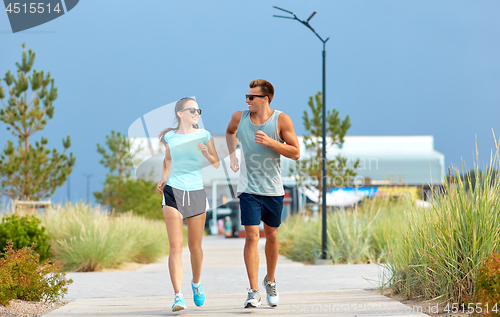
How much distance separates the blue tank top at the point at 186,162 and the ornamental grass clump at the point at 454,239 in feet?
7.79

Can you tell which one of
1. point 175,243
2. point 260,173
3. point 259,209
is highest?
point 260,173

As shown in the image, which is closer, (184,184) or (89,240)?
(184,184)

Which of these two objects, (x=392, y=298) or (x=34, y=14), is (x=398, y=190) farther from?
(x=34, y=14)

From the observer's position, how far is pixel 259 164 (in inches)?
214

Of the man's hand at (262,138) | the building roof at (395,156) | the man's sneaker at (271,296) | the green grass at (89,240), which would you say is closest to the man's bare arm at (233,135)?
the man's hand at (262,138)

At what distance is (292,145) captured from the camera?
5.48m

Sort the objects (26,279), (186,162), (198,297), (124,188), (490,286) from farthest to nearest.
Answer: (124,188), (26,279), (198,297), (186,162), (490,286)

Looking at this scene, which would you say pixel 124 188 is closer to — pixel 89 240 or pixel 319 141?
pixel 319 141

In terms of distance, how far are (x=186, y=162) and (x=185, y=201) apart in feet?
1.27

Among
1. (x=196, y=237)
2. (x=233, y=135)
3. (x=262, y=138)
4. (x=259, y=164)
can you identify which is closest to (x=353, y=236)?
(x=233, y=135)

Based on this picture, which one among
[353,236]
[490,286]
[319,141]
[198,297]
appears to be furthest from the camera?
[319,141]

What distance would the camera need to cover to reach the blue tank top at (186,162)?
524 cm

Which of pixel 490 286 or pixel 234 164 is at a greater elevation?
pixel 234 164

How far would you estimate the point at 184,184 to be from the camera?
522cm
